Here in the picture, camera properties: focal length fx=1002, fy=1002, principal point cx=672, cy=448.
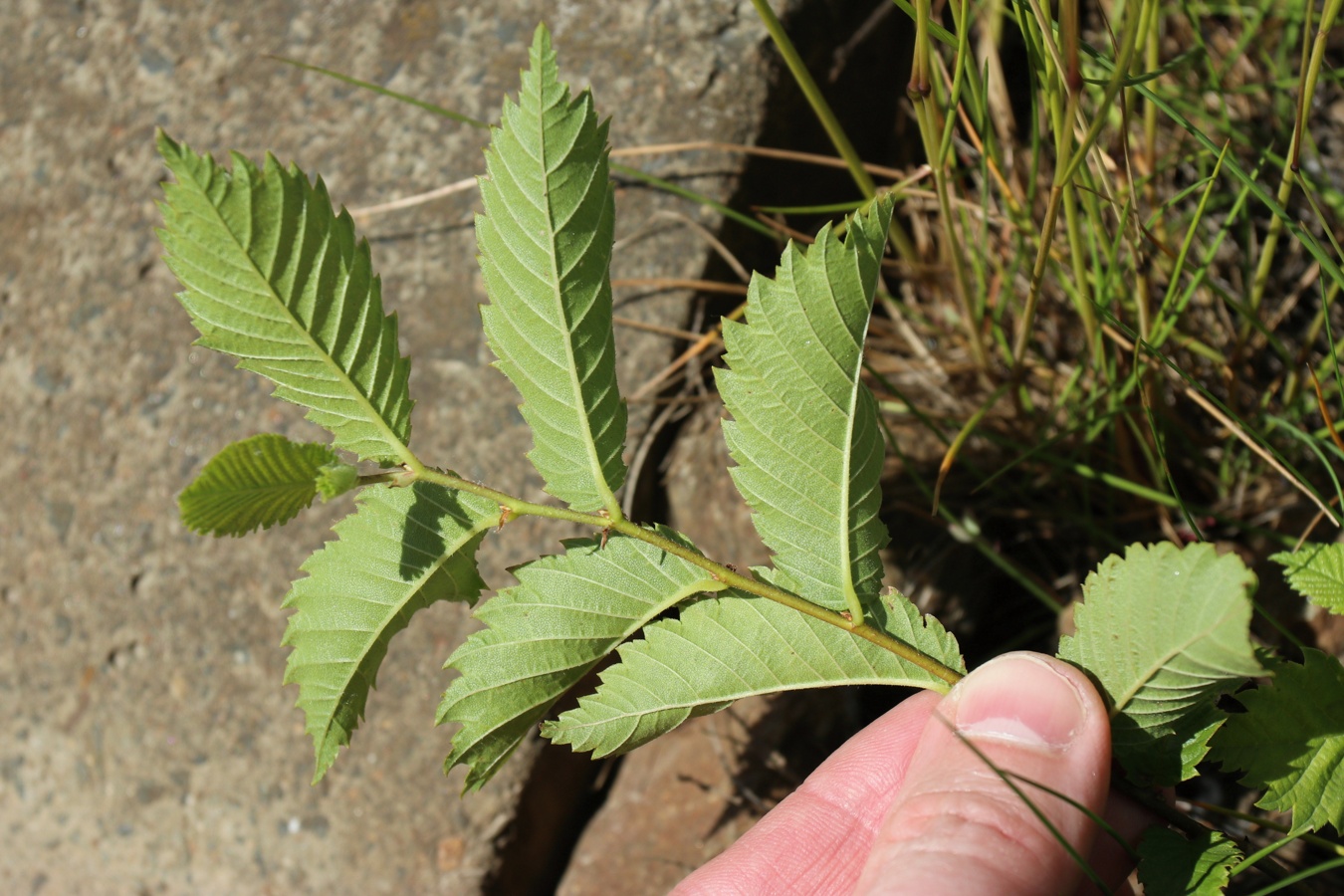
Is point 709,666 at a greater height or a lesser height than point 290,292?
lesser

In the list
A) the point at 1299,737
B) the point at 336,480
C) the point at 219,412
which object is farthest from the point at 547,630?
the point at 219,412

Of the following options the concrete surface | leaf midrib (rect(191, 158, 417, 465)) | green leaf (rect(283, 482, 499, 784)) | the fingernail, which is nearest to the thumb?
the fingernail

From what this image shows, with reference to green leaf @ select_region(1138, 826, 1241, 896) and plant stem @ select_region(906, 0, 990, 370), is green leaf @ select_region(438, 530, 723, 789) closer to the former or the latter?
green leaf @ select_region(1138, 826, 1241, 896)

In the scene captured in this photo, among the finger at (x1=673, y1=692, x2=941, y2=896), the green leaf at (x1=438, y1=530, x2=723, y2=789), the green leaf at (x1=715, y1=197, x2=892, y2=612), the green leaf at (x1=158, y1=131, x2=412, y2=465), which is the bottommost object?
the finger at (x1=673, y1=692, x2=941, y2=896)

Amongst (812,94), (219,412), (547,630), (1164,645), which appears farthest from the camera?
(219,412)

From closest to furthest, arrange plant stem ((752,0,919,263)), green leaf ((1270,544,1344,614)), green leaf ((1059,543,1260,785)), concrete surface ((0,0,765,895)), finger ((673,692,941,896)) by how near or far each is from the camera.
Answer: green leaf ((1059,543,1260,785)), green leaf ((1270,544,1344,614)), plant stem ((752,0,919,263)), finger ((673,692,941,896)), concrete surface ((0,0,765,895))

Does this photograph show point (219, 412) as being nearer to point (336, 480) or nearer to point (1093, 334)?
point (336, 480)

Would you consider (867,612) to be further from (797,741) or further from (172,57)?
(172,57)
